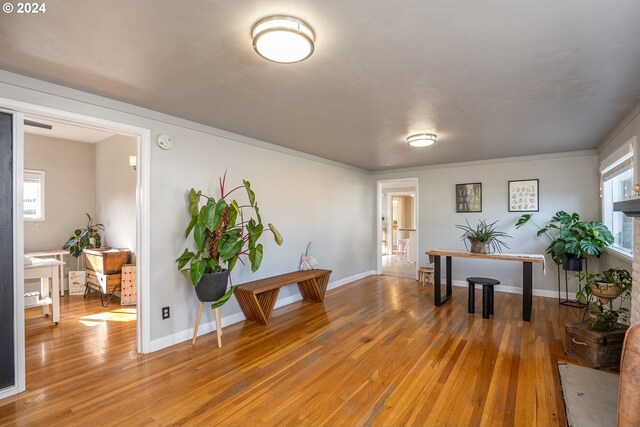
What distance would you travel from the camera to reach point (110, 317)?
3963 mm

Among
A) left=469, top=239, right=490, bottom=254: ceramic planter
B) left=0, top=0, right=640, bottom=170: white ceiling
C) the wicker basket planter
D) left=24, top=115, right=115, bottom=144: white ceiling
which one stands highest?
left=24, top=115, right=115, bottom=144: white ceiling

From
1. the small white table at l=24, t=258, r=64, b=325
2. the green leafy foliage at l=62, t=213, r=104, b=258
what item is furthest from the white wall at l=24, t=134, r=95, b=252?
the small white table at l=24, t=258, r=64, b=325

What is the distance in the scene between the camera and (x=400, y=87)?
2393mm

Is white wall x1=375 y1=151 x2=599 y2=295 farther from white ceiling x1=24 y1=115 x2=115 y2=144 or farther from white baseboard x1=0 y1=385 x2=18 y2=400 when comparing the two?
white baseboard x1=0 y1=385 x2=18 y2=400

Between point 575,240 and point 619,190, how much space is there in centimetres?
80

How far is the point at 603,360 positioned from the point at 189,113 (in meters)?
4.28

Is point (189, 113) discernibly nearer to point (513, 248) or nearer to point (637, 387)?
point (637, 387)

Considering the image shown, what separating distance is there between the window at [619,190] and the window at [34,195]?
7.89 meters

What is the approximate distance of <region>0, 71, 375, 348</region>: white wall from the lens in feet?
8.75

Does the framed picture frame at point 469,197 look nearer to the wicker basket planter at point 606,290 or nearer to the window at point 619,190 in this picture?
the window at point 619,190

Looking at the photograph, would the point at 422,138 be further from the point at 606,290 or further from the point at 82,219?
the point at 82,219

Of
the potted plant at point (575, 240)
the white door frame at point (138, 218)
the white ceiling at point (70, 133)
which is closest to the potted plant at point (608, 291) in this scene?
the potted plant at point (575, 240)

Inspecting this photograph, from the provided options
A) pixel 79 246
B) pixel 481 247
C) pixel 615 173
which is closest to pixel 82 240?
pixel 79 246

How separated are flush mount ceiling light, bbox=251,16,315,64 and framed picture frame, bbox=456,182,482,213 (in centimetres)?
468
